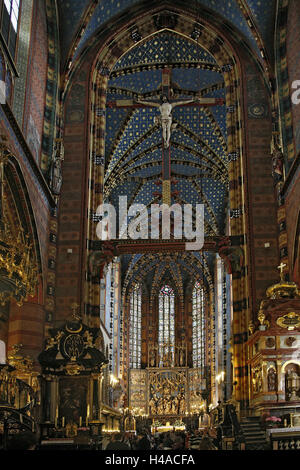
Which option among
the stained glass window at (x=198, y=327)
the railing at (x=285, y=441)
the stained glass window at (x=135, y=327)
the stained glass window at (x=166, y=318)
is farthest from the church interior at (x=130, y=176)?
the stained glass window at (x=166, y=318)

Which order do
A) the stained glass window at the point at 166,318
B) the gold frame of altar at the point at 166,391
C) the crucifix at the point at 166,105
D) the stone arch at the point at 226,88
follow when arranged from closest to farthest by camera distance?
1. the stone arch at the point at 226,88
2. the crucifix at the point at 166,105
3. the gold frame of altar at the point at 166,391
4. the stained glass window at the point at 166,318

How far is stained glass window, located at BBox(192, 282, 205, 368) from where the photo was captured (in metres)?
41.2

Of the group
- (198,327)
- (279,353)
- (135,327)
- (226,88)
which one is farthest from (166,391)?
(279,353)

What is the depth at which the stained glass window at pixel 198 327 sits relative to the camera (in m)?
41.2

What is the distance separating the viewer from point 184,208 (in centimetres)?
3512

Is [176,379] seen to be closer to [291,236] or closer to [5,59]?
[291,236]

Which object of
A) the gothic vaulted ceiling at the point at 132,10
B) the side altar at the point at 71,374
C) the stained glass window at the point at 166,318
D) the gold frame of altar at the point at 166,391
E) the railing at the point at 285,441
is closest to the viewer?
the railing at the point at 285,441

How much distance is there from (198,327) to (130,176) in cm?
1516

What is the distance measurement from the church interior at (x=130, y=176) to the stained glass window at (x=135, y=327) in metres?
8.37

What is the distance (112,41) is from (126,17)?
113 centimetres

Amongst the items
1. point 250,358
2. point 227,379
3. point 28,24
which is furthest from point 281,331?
point 227,379

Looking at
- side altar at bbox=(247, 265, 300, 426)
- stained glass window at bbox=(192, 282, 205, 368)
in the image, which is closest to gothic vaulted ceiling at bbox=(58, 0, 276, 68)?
side altar at bbox=(247, 265, 300, 426)

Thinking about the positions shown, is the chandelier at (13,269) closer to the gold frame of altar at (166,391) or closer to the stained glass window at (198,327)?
the gold frame of altar at (166,391)

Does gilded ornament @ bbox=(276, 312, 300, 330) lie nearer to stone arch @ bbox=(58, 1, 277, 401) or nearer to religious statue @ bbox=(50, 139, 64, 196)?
stone arch @ bbox=(58, 1, 277, 401)
